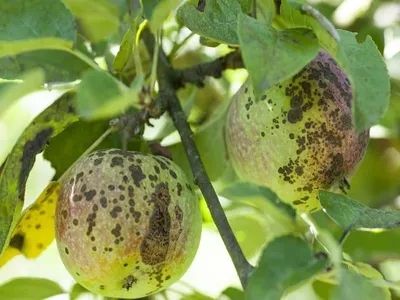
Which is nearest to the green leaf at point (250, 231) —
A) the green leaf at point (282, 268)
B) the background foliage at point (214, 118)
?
the background foliage at point (214, 118)

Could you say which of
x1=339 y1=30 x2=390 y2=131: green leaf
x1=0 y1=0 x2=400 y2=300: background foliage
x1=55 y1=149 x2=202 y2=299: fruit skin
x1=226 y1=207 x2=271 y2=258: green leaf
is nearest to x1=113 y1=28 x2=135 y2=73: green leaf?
x1=0 y1=0 x2=400 y2=300: background foliage

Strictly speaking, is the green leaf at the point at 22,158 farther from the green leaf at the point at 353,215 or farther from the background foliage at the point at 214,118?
the green leaf at the point at 353,215

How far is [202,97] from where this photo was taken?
1.34 metres

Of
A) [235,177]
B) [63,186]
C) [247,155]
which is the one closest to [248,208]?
[235,177]

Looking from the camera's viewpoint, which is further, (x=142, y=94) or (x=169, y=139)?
(x=169, y=139)

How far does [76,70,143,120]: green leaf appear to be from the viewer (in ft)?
1.79

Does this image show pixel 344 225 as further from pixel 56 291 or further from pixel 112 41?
pixel 112 41

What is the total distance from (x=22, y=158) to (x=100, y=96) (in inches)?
9.5

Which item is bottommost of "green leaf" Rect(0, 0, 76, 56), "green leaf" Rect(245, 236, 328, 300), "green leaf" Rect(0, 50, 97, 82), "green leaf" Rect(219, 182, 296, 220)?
"green leaf" Rect(245, 236, 328, 300)

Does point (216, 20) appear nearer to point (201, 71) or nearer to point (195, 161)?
point (195, 161)

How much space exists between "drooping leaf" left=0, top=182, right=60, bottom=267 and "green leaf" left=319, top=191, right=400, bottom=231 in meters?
0.34

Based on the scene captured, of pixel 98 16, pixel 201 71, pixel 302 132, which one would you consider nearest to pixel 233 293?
pixel 302 132

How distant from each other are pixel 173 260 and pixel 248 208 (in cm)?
30

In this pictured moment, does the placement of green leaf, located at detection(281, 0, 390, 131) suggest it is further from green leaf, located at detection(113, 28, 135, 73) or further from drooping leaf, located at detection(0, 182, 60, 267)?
drooping leaf, located at detection(0, 182, 60, 267)
